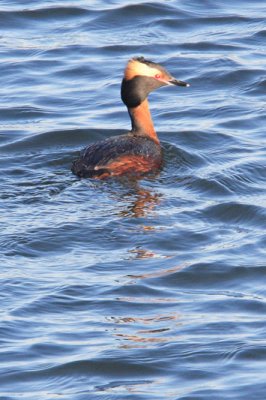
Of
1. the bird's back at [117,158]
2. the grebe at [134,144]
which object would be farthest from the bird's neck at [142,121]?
the bird's back at [117,158]

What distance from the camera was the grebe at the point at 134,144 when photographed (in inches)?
500

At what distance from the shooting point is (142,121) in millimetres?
13750

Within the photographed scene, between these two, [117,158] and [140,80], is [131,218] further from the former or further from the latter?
[140,80]

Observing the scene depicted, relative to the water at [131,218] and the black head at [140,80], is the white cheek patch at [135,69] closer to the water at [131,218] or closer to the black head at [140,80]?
the black head at [140,80]

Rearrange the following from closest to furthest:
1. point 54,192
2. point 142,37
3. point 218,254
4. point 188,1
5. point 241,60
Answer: point 218,254 → point 54,192 → point 241,60 → point 142,37 → point 188,1

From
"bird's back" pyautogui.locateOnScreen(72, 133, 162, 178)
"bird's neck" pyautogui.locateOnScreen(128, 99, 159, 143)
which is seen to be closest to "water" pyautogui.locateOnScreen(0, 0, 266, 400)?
"bird's back" pyautogui.locateOnScreen(72, 133, 162, 178)

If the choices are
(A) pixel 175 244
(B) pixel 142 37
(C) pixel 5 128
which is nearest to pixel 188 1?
(B) pixel 142 37

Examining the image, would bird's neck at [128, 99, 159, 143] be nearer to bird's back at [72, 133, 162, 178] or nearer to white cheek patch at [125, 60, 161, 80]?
white cheek patch at [125, 60, 161, 80]

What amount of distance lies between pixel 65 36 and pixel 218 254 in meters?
8.36

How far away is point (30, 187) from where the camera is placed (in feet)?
41.0

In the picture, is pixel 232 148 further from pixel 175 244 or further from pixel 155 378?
pixel 155 378

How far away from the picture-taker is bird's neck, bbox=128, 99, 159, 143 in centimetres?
1372

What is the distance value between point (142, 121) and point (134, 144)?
70cm

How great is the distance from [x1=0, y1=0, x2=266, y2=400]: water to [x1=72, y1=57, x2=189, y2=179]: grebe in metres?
0.16
